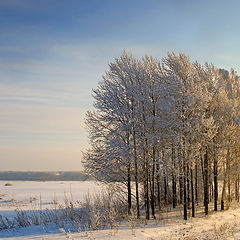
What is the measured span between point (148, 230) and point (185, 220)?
14.5ft

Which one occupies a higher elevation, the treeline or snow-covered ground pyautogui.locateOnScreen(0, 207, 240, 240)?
the treeline

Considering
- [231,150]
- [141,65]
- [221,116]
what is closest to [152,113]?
[141,65]

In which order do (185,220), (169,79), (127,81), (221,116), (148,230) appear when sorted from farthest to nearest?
(221,116)
(127,81)
(169,79)
(185,220)
(148,230)

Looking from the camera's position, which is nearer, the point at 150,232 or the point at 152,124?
the point at 150,232

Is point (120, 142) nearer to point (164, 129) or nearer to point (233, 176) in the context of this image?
point (164, 129)

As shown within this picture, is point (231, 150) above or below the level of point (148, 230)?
above

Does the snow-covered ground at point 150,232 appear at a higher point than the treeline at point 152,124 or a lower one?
Result: lower

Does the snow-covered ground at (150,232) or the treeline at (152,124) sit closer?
the snow-covered ground at (150,232)

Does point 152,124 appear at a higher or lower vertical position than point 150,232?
higher

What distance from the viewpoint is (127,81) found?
22172 millimetres

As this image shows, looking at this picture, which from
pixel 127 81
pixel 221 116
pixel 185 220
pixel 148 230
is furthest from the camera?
pixel 221 116

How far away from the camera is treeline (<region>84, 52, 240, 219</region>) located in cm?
1984

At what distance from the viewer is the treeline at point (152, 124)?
781 inches

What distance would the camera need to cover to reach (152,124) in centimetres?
2117
